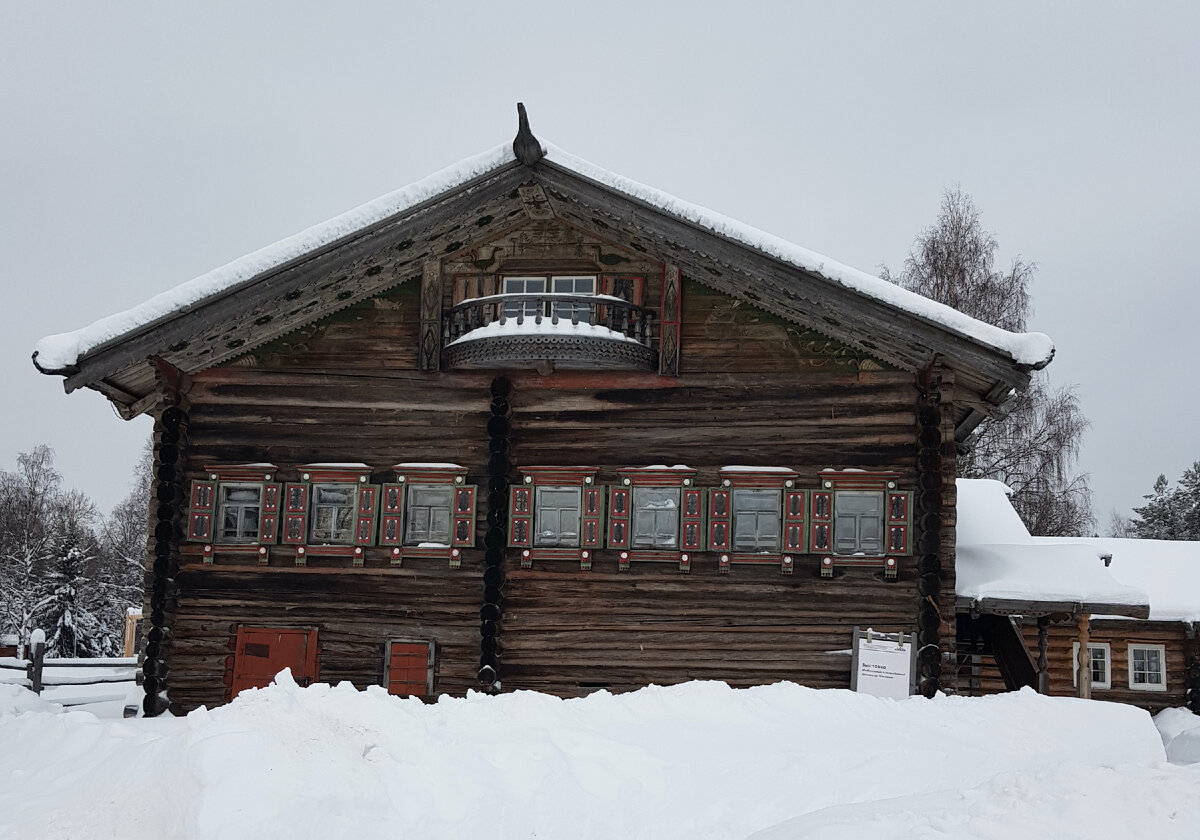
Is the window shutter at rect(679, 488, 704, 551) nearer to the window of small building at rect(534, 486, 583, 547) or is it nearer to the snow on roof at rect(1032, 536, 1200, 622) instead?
the window of small building at rect(534, 486, 583, 547)

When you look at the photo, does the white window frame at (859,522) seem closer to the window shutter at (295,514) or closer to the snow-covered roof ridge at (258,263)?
the snow-covered roof ridge at (258,263)

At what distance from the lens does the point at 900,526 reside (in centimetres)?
1353

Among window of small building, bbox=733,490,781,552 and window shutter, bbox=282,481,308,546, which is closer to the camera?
window of small building, bbox=733,490,781,552

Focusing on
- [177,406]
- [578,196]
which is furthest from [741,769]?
[177,406]

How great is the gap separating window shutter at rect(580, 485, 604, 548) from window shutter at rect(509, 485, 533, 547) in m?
0.70

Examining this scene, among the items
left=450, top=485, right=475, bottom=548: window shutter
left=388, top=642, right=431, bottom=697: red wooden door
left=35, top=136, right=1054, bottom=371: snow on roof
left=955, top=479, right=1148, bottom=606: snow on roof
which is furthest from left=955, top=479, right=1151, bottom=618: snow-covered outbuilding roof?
left=388, top=642, right=431, bottom=697: red wooden door

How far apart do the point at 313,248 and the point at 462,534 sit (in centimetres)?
411

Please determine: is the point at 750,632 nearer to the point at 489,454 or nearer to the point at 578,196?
the point at 489,454

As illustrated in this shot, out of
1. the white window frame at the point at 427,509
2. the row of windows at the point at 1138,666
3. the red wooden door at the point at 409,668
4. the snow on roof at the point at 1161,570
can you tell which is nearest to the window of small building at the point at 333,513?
the white window frame at the point at 427,509

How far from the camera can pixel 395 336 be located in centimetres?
1462

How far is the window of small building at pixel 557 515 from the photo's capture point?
14.1 metres

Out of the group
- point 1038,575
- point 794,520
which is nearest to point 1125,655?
point 1038,575

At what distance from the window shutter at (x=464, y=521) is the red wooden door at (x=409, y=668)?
55.1 inches

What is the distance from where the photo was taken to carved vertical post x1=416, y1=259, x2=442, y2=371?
14.4 metres
